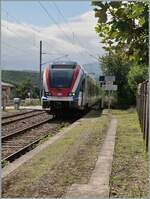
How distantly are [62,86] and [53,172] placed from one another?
59.6 feet

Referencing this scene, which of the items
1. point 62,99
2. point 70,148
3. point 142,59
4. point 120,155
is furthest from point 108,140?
point 62,99

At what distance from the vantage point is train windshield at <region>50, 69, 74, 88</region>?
2711 centimetres

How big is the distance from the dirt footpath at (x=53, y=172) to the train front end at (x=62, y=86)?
510 inches

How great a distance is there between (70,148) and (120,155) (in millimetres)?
1951

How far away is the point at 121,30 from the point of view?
5957 mm

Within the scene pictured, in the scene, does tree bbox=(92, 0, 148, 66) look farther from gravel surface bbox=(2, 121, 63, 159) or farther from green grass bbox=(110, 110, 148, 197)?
gravel surface bbox=(2, 121, 63, 159)

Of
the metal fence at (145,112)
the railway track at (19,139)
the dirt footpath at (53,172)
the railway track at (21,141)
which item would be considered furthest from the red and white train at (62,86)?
the dirt footpath at (53,172)

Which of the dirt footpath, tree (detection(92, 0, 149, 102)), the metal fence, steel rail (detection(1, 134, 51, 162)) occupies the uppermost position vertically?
tree (detection(92, 0, 149, 102))

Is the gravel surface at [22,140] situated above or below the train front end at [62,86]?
below

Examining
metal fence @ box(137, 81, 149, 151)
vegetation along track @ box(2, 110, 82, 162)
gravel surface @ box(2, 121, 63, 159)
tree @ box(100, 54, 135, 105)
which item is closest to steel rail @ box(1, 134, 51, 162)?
vegetation along track @ box(2, 110, 82, 162)

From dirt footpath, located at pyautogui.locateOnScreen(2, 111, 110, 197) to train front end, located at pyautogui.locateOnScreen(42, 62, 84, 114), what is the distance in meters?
13.0

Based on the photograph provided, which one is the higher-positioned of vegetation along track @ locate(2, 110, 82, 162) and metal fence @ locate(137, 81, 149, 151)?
metal fence @ locate(137, 81, 149, 151)

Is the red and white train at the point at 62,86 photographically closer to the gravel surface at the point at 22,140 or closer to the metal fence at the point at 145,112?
the gravel surface at the point at 22,140

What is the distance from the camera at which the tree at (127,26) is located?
5797 millimetres
